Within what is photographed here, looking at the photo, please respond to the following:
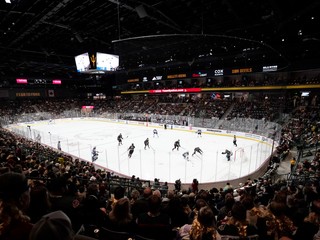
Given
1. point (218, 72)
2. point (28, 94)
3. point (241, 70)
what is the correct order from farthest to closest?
point (28, 94), point (218, 72), point (241, 70)

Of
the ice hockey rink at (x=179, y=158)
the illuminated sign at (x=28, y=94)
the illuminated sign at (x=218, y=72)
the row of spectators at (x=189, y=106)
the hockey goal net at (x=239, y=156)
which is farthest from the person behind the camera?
the illuminated sign at (x=28, y=94)

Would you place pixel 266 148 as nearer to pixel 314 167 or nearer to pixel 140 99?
pixel 314 167

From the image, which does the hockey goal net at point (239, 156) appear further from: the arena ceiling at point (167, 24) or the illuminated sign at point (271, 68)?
the illuminated sign at point (271, 68)

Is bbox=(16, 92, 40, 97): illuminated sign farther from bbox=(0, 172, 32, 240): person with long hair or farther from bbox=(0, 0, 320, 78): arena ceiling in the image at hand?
bbox=(0, 172, 32, 240): person with long hair

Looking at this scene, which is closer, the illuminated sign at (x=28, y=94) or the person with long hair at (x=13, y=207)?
the person with long hair at (x=13, y=207)

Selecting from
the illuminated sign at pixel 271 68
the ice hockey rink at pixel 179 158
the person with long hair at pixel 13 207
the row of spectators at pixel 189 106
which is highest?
the illuminated sign at pixel 271 68

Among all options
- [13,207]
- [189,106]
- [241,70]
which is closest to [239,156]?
[13,207]

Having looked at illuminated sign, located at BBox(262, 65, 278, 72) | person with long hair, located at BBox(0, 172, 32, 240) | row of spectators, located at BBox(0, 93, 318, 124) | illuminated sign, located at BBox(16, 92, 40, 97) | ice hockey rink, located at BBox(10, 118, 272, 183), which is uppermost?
illuminated sign, located at BBox(262, 65, 278, 72)

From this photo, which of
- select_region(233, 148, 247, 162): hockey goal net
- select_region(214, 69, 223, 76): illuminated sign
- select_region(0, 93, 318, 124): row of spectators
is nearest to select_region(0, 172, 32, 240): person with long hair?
select_region(233, 148, 247, 162): hockey goal net

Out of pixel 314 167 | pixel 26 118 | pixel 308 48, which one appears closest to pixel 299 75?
pixel 308 48

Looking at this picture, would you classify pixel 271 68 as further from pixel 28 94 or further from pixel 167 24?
pixel 28 94

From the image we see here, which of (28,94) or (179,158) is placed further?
(28,94)

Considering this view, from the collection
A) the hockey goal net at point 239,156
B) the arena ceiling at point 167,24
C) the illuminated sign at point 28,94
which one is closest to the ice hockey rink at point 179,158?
the hockey goal net at point 239,156

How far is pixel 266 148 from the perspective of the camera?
13953mm
